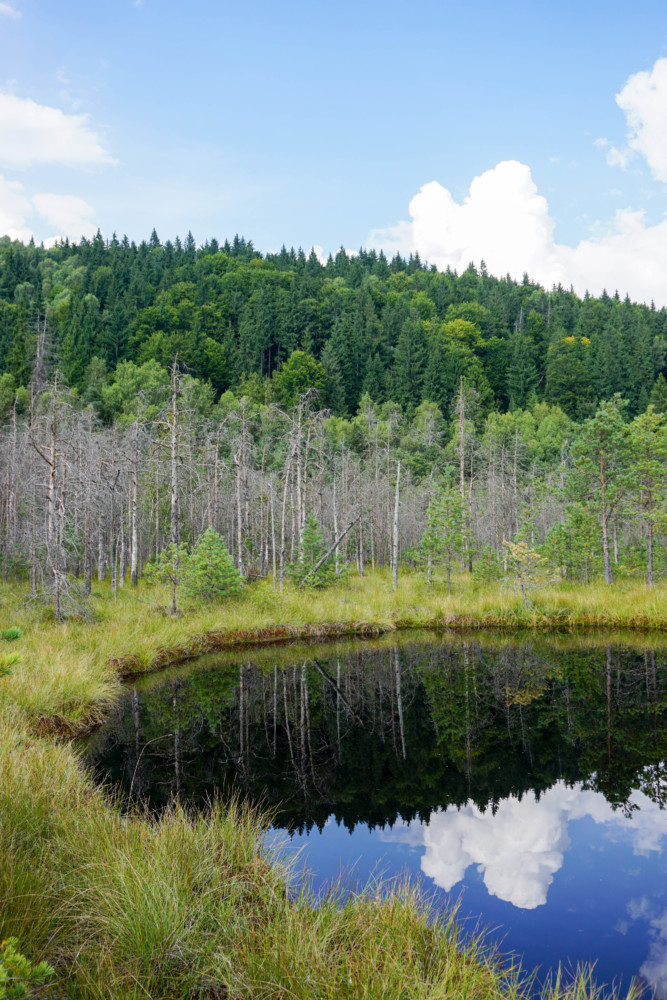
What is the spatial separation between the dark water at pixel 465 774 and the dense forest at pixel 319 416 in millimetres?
6979

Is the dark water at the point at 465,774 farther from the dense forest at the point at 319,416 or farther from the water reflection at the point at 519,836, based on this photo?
the dense forest at the point at 319,416

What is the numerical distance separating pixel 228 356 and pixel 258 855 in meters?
85.7

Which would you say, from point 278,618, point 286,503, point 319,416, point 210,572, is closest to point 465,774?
point 278,618

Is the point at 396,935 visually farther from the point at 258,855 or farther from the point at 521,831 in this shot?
the point at 521,831

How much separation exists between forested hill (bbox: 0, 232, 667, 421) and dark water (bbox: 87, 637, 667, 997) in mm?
52716

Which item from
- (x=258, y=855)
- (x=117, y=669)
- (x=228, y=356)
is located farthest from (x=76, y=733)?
(x=228, y=356)

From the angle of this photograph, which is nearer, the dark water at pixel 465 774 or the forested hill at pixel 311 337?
the dark water at pixel 465 774

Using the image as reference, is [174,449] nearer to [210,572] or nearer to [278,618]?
[210,572]

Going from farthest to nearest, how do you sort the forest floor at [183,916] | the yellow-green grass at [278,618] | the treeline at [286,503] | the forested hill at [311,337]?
the forested hill at [311,337], the treeline at [286,503], the yellow-green grass at [278,618], the forest floor at [183,916]

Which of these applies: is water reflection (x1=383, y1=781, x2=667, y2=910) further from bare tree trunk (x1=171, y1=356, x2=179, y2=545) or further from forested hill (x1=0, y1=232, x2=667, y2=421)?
forested hill (x1=0, y1=232, x2=667, y2=421)

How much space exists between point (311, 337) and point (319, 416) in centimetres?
6724

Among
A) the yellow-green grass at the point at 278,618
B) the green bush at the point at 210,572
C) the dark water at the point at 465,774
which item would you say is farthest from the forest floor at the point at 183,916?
the green bush at the point at 210,572

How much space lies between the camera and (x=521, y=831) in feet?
23.4

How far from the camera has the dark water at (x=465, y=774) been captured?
5.78 m
